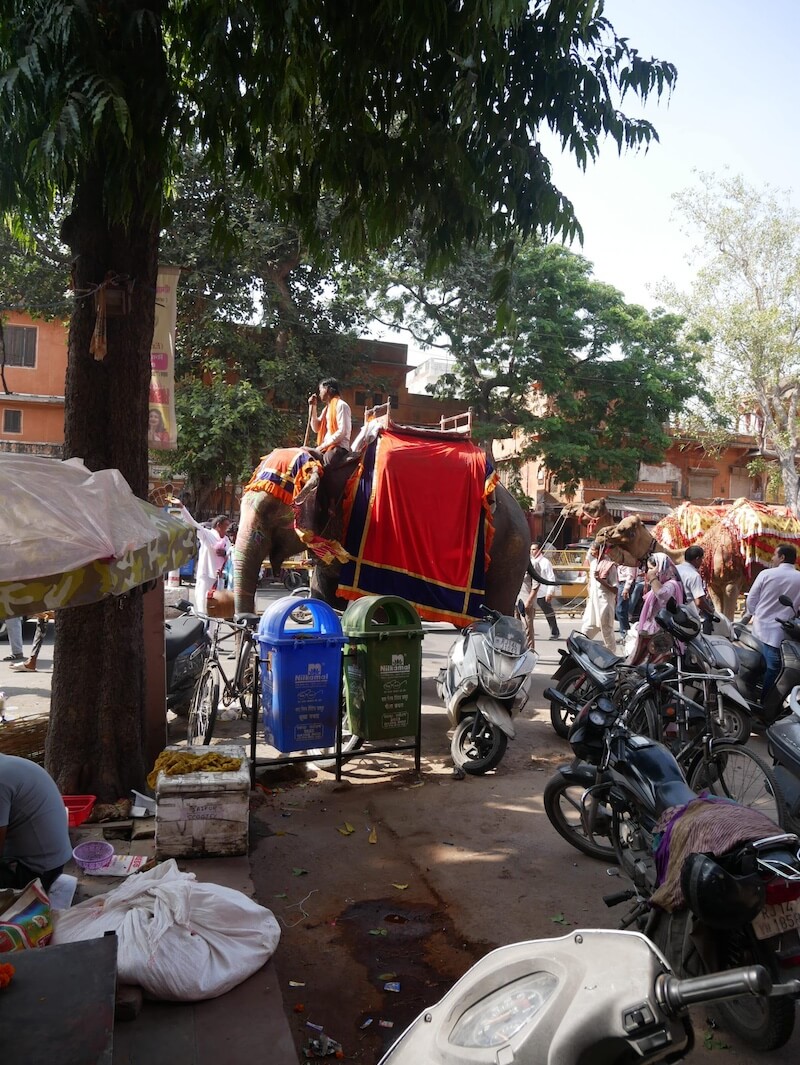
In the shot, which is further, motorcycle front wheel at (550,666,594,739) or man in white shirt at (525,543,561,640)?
man in white shirt at (525,543,561,640)

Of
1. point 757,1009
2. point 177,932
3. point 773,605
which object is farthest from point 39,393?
point 757,1009

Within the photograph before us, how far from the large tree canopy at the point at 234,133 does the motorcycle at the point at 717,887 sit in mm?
3086

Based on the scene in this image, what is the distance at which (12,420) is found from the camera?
2850cm

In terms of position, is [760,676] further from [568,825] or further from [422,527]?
[568,825]

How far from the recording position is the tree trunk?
5.11 metres

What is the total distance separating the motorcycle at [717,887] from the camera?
2.85 meters

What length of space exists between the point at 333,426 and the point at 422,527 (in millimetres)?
1411

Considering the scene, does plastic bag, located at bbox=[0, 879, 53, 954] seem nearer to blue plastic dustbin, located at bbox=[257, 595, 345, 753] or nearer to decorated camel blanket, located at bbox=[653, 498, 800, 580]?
blue plastic dustbin, located at bbox=[257, 595, 345, 753]

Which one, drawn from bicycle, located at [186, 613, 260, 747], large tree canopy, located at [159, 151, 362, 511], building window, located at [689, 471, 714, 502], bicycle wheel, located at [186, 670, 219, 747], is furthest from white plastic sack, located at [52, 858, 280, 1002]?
building window, located at [689, 471, 714, 502]

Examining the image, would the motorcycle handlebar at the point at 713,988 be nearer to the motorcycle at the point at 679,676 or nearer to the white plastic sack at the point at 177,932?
the white plastic sack at the point at 177,932

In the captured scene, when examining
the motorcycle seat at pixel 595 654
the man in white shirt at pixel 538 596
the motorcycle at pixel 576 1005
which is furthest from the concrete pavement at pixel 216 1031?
the man in white shirt at pixel 538 596

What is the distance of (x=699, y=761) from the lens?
219 inches

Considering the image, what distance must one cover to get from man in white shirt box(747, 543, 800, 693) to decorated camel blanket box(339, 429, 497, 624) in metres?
2.77

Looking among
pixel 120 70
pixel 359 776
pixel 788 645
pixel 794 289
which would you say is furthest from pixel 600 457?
pixel 120 70
